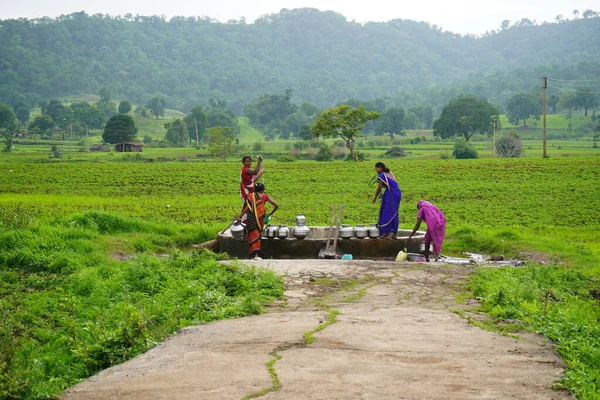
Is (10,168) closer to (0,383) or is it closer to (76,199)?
(76,199)

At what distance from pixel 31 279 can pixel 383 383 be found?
8.05 metres

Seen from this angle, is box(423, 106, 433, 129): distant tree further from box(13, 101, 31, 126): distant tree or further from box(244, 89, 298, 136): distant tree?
box(13, 101, 31, 126): distant tree

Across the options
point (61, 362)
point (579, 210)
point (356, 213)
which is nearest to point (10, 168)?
point (356, 213)

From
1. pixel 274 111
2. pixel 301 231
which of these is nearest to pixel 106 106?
pixel 274 111

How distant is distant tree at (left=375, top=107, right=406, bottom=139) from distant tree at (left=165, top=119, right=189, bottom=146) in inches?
1214

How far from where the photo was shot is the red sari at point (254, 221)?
48.1 feet

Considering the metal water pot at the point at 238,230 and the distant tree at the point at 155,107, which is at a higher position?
the distant tree at the point at 155,107

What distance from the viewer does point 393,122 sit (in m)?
110

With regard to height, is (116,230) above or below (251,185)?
below

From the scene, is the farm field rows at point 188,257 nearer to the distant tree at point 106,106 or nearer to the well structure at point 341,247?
the well structure at point 341,247

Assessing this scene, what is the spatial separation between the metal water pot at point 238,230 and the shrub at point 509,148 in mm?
43698

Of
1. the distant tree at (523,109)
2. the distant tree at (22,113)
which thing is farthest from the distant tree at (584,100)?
the distant tree at (22,113)

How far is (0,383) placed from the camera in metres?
5.62

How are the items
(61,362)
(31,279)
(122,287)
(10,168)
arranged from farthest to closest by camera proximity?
(10,168), (31,279), (122,287), (61,362)
